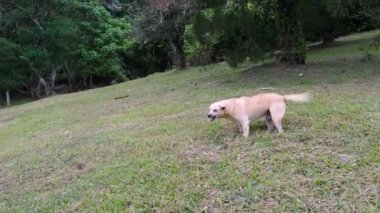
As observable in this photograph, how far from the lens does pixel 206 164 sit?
4012 mm

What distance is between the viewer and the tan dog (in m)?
4.41

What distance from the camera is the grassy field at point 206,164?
133 inches

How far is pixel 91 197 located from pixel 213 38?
24.9 ft

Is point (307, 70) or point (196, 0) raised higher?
point (196, 0)

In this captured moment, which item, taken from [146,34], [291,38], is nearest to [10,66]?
[146,34]

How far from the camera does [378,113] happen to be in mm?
4824

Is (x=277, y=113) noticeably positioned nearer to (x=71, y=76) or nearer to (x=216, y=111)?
(x=216, y=111)

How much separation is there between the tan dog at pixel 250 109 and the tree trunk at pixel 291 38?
5.94 metres

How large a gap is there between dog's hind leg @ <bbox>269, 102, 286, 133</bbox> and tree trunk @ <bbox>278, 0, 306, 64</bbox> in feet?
19.8

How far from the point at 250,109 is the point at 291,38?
20.2 ft

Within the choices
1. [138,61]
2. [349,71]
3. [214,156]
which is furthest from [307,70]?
[138,61]

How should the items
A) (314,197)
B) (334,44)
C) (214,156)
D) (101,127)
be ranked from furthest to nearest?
(334,44), (101,127), (214,156), (314,197)

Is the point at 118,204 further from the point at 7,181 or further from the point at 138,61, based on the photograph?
the point at 138,61

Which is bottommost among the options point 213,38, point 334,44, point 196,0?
point 334,44
